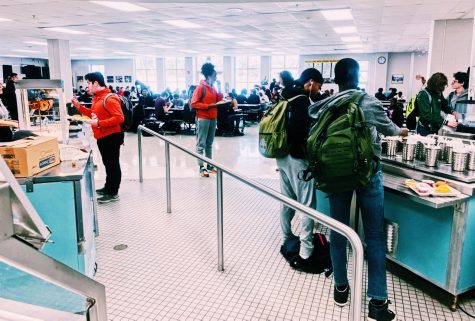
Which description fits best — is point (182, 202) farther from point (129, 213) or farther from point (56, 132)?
point (56, 132)

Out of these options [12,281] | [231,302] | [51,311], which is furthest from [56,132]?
[51,311]

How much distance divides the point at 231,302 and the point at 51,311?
162 centimetres

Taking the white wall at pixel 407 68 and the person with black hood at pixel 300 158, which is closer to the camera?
the person with black hood at pixel 300 158

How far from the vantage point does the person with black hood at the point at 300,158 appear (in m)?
2.62

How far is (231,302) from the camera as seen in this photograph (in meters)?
2.37

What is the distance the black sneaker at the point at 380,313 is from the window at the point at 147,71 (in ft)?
81.7

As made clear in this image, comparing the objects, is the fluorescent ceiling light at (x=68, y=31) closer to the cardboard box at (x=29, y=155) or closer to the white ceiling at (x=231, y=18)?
the white ceiling at (x=231, y=18)

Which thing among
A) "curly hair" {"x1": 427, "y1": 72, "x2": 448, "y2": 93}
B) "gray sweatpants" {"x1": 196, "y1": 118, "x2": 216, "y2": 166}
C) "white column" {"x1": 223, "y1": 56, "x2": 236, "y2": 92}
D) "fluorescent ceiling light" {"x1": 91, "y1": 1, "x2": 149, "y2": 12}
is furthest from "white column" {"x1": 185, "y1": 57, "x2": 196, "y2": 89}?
"curly hair" {"x1": 427, "y1": 72, "x2": 448, "y2": 93}

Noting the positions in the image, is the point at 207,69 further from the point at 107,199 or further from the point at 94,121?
the point at 107,199

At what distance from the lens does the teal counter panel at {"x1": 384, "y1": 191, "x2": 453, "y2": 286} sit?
2295 millimetres

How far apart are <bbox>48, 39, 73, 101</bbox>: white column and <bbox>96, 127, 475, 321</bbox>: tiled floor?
10.7 metres

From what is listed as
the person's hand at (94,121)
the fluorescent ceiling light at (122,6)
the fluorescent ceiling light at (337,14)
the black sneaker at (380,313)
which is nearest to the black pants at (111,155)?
the person's hand at (94,121)

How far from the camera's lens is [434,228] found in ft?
7.71

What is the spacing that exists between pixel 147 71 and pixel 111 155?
74.8 feet
